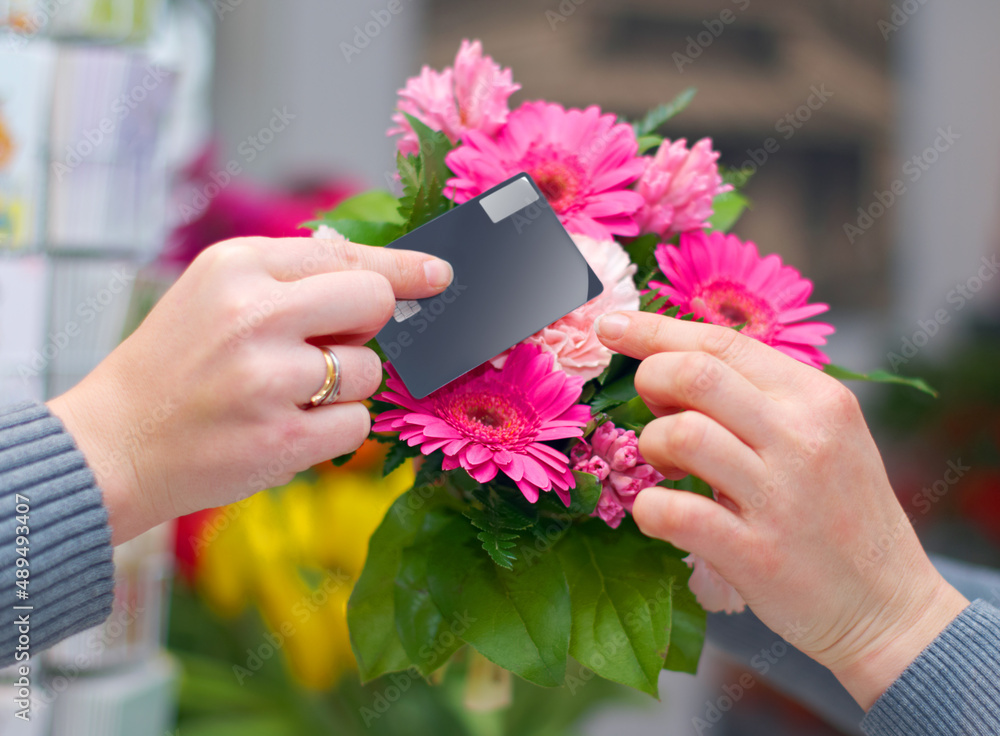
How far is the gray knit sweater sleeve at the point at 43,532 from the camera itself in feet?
1.18

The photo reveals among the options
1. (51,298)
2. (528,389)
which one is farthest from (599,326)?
(51,298)

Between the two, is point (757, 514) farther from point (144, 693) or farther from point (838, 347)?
point (838, 347)

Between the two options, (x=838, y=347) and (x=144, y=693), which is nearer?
(x=144, y=693)

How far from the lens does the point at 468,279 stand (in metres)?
0.41

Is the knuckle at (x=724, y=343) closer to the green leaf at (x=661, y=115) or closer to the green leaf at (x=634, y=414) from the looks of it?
the green leaf at (x=634, y=414)

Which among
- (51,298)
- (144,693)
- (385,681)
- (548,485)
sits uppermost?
(548,485)

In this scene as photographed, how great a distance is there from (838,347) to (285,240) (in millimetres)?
2077

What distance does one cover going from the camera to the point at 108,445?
1.22ft

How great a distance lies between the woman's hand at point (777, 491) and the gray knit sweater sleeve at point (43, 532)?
306 mm
